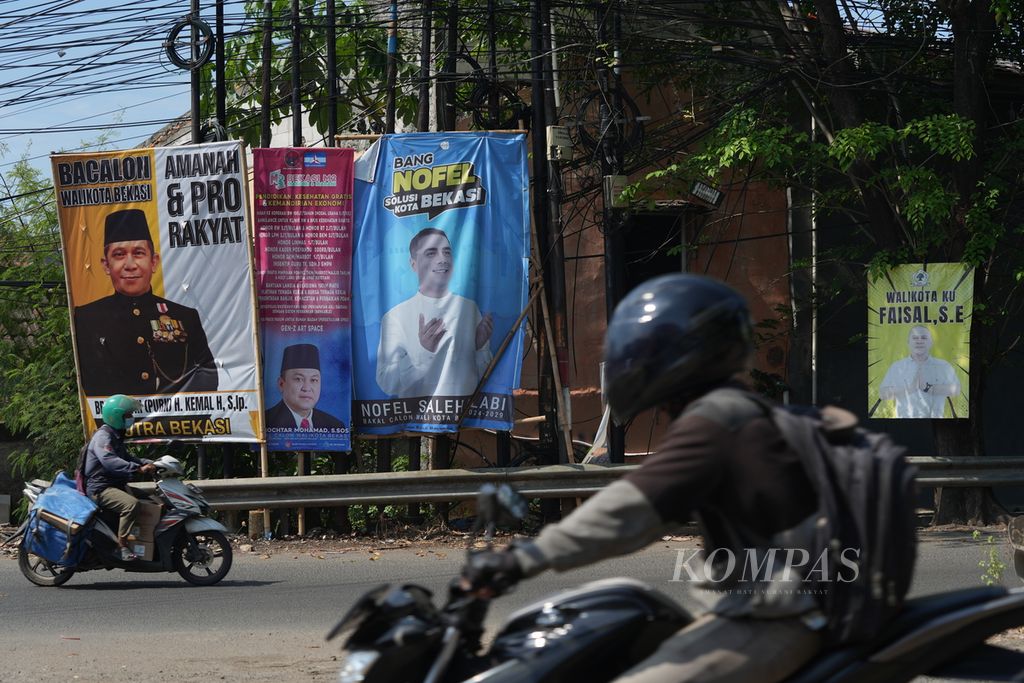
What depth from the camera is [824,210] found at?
1431cm

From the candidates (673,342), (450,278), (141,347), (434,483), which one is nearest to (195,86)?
(141,347)

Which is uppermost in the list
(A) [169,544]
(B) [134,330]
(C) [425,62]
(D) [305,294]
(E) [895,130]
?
(C) [425,62]

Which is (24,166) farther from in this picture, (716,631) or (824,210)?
(716,631)

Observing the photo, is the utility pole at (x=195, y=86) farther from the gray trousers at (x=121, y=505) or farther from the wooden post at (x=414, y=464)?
the gray trousers at (x=121, y=505)

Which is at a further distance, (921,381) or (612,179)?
(612,179)

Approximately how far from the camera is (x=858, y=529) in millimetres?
2664

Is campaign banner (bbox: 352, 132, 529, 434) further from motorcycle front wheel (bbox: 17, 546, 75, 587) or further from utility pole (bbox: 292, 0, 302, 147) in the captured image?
utility pole (bbox: 292, 0, 302, 147)

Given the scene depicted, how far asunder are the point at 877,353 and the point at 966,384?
92cm

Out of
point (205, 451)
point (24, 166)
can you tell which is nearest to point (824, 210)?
point (205, 451)

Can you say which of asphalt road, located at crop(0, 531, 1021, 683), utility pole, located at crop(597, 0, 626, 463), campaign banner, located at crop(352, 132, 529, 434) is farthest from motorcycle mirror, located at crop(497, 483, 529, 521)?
utility pole, located at crop(597, 0, 626, 463)

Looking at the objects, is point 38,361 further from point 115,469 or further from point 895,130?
point 895,130

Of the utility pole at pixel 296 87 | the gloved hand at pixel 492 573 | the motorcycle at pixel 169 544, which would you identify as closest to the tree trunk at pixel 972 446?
the motorcycle at pixel 169 544

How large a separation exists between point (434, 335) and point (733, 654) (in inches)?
401

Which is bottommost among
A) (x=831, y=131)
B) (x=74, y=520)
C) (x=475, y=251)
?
(x=74, y=520)
